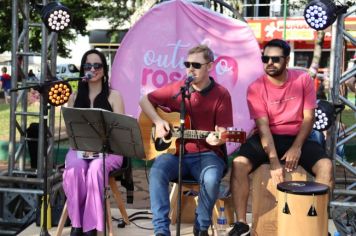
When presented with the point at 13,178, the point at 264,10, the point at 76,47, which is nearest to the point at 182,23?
the point at 13,178

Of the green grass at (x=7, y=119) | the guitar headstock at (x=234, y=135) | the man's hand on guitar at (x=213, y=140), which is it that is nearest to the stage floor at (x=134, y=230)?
the man's hand on guitar at (x=213, y=140)

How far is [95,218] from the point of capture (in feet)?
13.5

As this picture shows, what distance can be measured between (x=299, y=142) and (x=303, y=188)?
512 millimetres

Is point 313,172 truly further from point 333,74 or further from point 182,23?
point 182,23

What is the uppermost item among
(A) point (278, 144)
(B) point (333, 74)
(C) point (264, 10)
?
(C) point (264, 10)

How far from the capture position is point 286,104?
430cm

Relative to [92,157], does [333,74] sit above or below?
above

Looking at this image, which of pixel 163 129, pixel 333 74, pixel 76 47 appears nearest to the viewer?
pixel 163 129

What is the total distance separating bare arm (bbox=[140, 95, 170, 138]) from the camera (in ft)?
13.0

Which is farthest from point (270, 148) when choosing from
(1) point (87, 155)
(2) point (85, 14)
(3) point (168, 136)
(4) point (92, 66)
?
(2) point (85, 14)

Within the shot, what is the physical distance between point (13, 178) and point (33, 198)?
262mm

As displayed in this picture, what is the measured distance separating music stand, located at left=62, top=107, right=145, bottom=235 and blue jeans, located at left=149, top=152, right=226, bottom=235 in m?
0.26

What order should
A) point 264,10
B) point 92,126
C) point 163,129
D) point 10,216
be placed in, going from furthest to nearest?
point 264,10
point 10,216
point 163,129
point 92,126

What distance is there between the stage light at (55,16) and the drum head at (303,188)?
2154 millimetres
